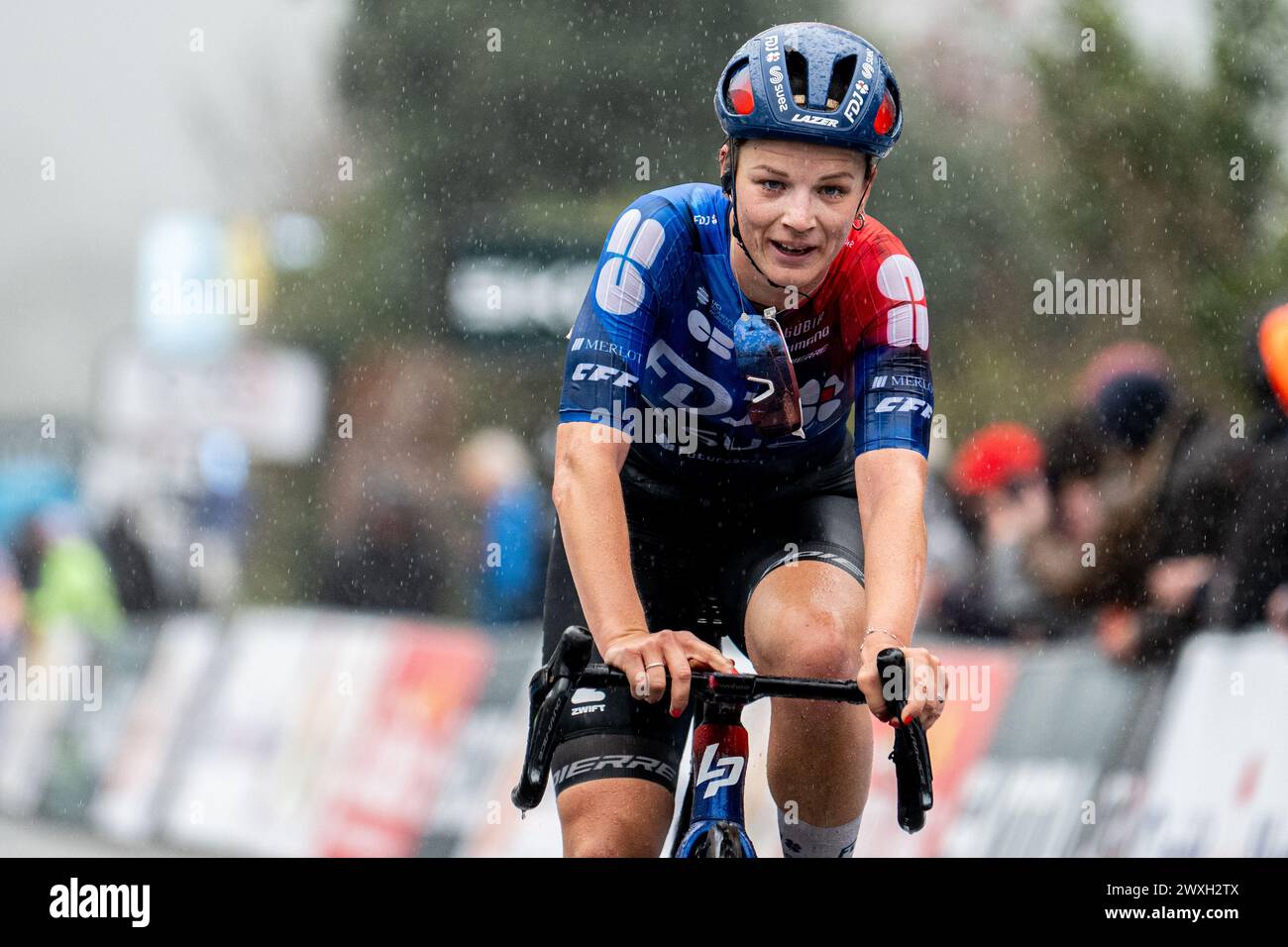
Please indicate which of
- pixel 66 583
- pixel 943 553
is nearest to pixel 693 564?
pixel 943 553

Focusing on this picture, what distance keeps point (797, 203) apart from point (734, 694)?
3.59ft

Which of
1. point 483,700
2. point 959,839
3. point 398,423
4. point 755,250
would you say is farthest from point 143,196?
point 755,250

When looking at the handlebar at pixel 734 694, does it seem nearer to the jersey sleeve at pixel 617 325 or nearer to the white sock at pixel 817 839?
the white sock at pixel 817 839

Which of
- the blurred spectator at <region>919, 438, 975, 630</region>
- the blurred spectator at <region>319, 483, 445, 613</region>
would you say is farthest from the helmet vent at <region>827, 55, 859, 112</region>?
the blurred spectator at <region>319, 483, 445, 613</region>

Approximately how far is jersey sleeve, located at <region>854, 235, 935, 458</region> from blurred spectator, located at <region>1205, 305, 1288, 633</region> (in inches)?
95.9

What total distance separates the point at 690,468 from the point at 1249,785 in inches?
104

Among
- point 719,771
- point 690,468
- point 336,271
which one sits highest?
point 336,271

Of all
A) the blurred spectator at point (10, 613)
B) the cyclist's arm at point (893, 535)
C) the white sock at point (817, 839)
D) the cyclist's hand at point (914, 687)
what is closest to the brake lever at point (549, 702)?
the cyclist's hand at point (914, 687)

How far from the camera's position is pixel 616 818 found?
13.0 ft

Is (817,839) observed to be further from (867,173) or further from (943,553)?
(943,553)

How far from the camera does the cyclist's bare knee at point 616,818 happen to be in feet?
12.9

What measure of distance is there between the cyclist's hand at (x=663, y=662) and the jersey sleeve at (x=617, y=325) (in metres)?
0.67
